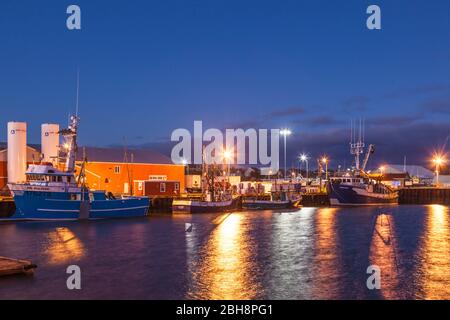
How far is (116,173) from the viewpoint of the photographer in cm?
6625

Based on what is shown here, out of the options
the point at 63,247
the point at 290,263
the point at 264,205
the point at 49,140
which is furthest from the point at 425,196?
the point at 63,247

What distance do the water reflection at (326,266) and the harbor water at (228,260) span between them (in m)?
0.05

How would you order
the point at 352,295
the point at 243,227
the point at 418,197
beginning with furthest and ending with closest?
1. the point at 418,197
2. the point at 243,227
3. the point at 352,295

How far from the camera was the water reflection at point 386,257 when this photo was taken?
19.1 metres

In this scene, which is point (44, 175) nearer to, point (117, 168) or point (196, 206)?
point (196, 206)

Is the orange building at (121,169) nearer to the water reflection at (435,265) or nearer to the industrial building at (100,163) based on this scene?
the industrial building at (100,163)

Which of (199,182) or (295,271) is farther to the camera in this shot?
(199,182)

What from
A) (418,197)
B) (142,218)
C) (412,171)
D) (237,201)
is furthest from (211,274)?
(412,171)

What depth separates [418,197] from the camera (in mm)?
96812

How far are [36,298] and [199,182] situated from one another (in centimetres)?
6515

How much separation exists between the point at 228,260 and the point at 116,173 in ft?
144

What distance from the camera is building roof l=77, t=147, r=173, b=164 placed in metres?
66.0

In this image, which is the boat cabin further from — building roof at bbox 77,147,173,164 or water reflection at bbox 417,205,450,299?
water reflection at bbox 417,205,450,299
